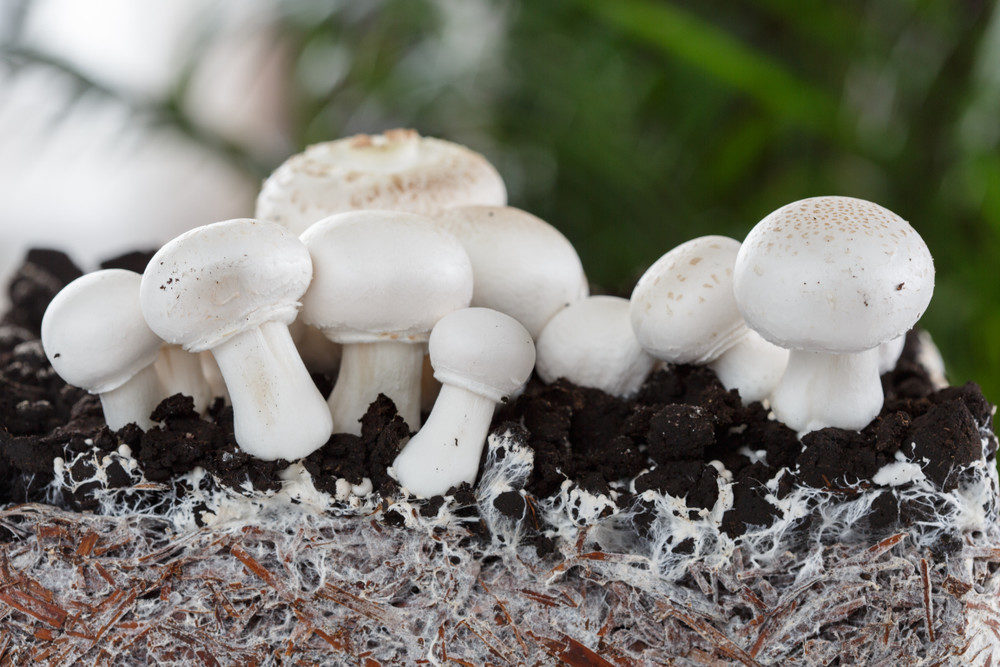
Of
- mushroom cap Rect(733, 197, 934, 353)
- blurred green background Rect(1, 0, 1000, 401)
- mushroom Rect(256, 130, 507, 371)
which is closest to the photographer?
mushroom cap Rect(733, 197, 934, 353)

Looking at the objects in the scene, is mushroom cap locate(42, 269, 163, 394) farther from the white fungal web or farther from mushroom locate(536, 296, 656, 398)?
mushroom locate(536, 296, 656, 398)

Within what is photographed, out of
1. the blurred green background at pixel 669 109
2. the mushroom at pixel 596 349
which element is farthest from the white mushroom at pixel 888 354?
the blurred green background at pixel 669 109

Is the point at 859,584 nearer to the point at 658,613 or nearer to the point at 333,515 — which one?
the point at 658,613

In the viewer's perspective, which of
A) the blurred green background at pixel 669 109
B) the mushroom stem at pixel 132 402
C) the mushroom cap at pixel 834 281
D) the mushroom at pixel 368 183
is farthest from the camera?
the blurred green background at pixel 669 109

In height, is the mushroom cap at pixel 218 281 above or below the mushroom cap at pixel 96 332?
above

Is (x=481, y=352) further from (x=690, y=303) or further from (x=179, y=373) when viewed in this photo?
(x=179, y=373)

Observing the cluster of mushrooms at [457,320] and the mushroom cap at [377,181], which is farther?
the mushroom cap at [377,181]

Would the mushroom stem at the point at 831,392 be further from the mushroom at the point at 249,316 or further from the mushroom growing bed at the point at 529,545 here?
the mushroom at the point at 249,316

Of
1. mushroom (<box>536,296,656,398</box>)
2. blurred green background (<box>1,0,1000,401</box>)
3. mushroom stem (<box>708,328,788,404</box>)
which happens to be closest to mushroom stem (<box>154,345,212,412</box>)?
mushroom (<box>536,296,656,398</box>)
